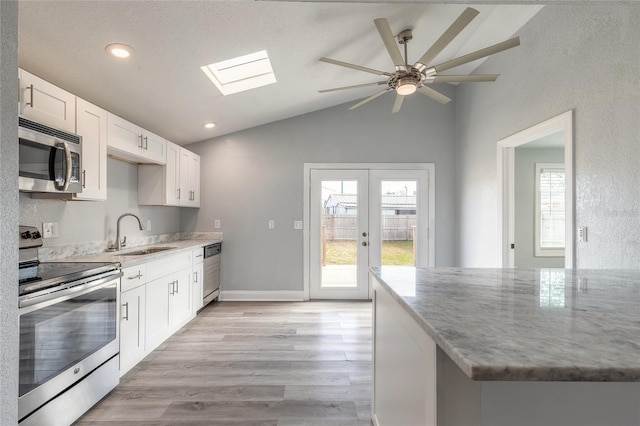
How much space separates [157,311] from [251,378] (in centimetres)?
112

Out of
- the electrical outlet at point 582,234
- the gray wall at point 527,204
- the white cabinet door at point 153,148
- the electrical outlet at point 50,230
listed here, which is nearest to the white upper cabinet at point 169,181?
the white cabinet door at point 153,148

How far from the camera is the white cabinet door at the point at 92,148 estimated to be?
220 centimetres

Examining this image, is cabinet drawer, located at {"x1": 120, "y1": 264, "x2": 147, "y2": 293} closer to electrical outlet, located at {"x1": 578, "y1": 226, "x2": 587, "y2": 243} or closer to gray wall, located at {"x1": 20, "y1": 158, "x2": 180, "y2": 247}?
gray wall, located at {"x1": 20, "y1": 158, "x2": 180, "y2": 247}

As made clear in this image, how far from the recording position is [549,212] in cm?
450

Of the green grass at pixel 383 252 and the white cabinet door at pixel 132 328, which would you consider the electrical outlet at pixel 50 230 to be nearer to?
the white cabinet door at pixel 132 328

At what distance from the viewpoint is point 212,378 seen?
2322 millimetres

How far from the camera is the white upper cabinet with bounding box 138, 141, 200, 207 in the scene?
346cm

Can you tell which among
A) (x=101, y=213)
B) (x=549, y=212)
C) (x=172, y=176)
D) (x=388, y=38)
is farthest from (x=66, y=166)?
(x=549, y=212)

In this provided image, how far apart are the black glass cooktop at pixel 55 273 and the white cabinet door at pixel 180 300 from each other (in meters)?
1.03

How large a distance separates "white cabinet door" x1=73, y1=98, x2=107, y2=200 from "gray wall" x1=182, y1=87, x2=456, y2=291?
206cm

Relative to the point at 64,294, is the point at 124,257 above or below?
above

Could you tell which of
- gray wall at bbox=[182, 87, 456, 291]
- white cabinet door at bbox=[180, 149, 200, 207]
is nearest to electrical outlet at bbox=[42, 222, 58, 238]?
white cabinet door at bbox=[180, 149, 200, 207]

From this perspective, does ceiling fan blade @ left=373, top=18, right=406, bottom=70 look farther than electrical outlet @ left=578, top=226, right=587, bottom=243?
No

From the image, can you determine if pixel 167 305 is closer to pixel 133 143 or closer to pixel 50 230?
pixel 50 230
